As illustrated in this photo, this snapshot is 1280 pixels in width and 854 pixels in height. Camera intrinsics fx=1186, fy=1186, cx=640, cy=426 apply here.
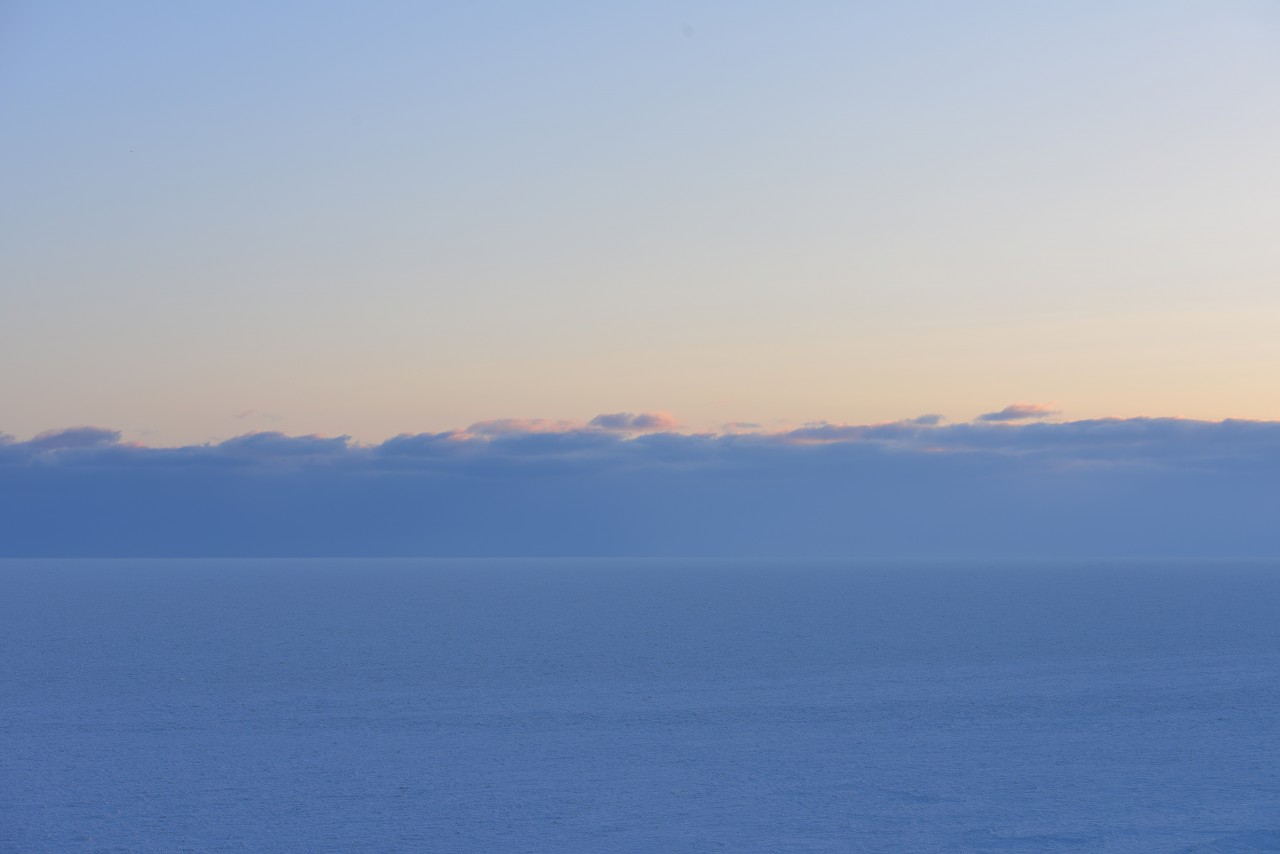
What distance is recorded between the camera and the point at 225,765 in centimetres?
2680

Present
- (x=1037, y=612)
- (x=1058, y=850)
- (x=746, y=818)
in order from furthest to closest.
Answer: (x=1037, y=612), (x=746, y=818), (x=1058, y=850)

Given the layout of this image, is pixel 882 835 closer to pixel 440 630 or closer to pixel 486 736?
pixel 486 736

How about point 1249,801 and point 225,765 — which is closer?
point 1249,801

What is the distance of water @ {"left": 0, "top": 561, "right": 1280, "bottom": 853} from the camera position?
21.7 metres

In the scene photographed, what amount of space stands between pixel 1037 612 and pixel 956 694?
4864cm

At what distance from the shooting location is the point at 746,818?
2231 centimetres

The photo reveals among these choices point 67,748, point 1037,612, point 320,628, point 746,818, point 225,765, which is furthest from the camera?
point 1037,612

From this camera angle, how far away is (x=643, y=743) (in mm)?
29109

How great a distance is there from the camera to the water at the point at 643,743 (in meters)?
21.7

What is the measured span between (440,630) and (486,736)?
37.6 meters

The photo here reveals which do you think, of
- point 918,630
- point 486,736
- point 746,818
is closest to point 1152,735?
point 746,818

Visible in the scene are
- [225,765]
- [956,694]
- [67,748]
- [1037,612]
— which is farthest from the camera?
[1037,612]

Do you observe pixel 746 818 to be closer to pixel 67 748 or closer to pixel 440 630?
pixel 67 748

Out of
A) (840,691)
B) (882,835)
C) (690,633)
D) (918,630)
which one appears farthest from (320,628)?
(882,835)
